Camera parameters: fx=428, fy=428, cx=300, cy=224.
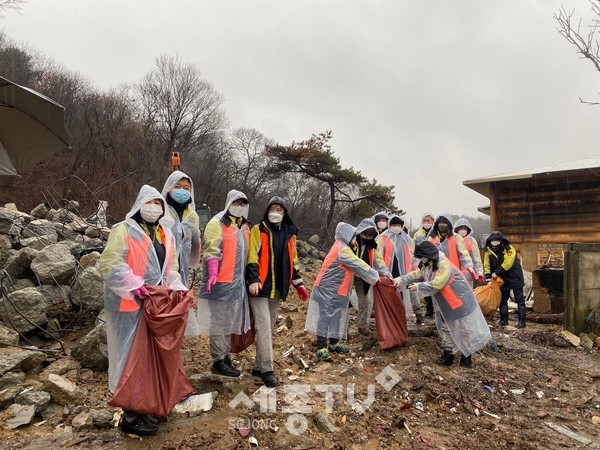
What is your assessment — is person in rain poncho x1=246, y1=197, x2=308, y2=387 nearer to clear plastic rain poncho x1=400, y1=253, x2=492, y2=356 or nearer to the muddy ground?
the muddy ground

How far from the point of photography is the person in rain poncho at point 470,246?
7.08 m

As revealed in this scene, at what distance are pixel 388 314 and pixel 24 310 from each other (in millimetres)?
4011

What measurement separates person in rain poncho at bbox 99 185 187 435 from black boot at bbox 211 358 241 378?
100cm

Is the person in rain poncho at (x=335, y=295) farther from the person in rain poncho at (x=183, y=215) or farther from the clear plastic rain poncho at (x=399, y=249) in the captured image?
the person in rain poncho at (x=183, y=215)

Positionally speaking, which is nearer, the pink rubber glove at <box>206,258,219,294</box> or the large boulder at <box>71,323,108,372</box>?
the pink rubber glove at <box>206,258,219,294</box>

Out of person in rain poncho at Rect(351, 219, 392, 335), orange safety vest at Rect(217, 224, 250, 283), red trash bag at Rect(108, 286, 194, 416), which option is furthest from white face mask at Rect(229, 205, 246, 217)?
person in rain poncho at Rect(351, 219, 392, 335)

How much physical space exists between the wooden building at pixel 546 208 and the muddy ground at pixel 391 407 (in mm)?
6818

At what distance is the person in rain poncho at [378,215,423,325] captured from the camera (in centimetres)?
654

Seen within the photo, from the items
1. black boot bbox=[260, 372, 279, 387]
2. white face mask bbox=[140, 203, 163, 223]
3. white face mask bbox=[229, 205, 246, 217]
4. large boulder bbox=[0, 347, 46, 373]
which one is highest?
white face mask bbox=[229, 205, 246, 217]

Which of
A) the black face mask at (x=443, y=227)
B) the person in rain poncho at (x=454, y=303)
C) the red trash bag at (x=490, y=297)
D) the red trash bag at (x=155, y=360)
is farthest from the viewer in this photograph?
the red trash bag at (x=490, y=297)

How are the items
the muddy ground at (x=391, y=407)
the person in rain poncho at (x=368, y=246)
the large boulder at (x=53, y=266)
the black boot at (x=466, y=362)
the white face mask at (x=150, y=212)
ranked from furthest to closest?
the person in rain poncho at (x=368, y=246) → the large boulder at (x=53, y=266) → the black boot at (x=466, y=362) → the white face mask at (x=150, y=212) → the muddy ground at (x=391, y=407)

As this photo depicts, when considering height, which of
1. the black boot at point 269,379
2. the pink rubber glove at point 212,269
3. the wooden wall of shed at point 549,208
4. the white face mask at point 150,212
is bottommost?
the black boot at point 269,379

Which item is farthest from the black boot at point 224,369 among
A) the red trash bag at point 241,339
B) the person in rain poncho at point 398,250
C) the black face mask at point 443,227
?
the black face mask at point 443,227

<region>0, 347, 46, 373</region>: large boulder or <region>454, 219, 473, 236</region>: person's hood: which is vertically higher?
<region>454, 219, 473, 236</region>: person's hood
